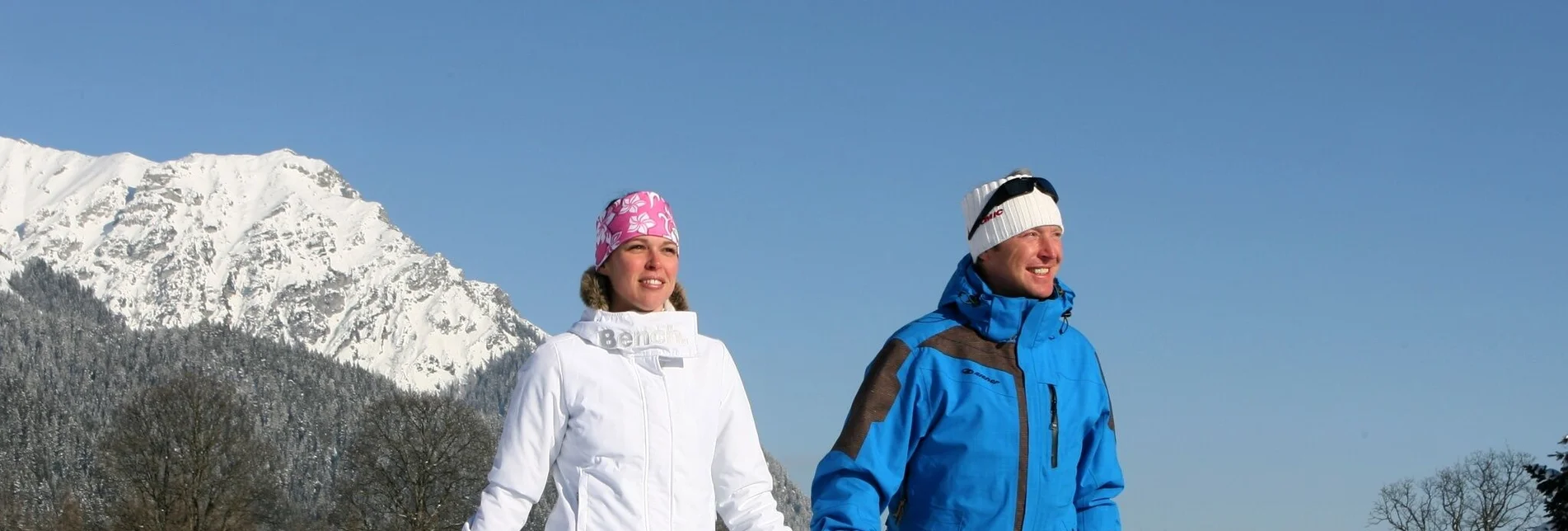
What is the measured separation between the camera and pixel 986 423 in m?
5.27

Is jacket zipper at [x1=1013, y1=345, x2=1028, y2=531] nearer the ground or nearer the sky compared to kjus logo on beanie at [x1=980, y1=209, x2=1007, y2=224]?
nearer the ground

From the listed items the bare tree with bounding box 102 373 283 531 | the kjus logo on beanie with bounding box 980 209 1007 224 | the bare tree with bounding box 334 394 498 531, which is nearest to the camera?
the kjus logo on beanie with bounding box 980 209 1007 224

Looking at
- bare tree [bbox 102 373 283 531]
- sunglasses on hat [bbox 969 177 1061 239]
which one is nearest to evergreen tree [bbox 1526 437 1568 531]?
sunglasses on hat [bbox 969 177 1061 239]

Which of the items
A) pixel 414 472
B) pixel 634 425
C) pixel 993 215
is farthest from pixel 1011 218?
pixel 414 472

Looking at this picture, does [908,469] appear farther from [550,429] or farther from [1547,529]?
[1547,529]

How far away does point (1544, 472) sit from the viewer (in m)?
26.3

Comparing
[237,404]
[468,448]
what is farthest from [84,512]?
[468,448]

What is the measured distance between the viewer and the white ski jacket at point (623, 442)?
5160 millimetres

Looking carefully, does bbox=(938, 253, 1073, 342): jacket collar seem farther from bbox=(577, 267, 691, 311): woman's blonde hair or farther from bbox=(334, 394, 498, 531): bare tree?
bbox=(334, 394, 498, 531): bare tree

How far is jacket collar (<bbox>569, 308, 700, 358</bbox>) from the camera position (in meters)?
5.31

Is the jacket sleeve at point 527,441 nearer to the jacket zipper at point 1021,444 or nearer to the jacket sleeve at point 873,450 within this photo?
the jacket sleeve at point 873,450

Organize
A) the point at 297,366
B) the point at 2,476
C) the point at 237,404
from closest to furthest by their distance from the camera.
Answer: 1. the point at 237,404
2. the point at 2,476
3. the point at 297,366

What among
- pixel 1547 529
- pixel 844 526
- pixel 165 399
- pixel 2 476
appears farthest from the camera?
pixel 2 476

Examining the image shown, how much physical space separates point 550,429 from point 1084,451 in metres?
1.75
